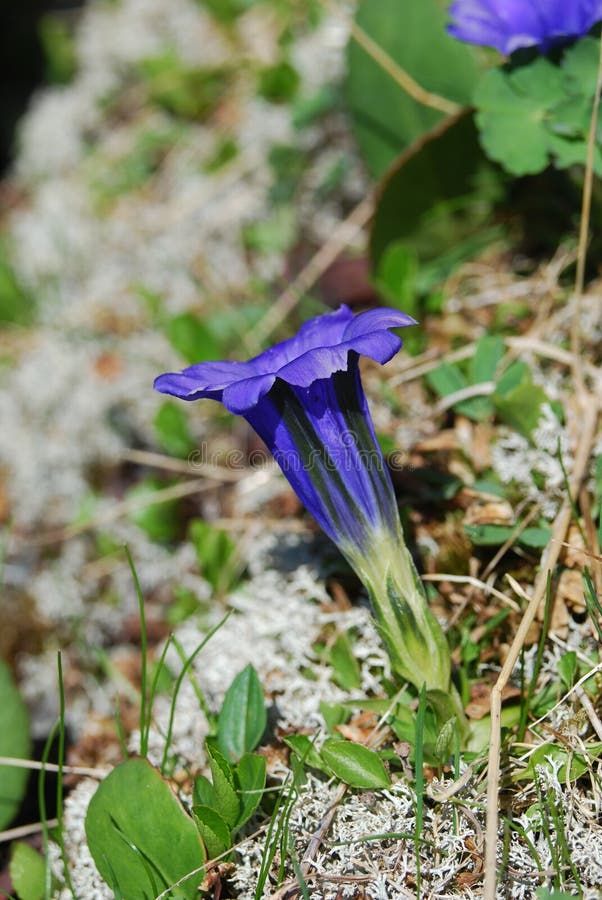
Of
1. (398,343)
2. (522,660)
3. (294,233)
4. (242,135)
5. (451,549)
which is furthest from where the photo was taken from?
(242,135)

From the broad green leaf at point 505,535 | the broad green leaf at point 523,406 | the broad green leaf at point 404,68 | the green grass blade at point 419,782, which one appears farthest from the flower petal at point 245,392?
the broad green leaf at point 404,68

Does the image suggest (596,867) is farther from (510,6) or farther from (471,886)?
A: (510,6)

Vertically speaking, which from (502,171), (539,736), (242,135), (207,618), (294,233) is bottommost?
(539,736)

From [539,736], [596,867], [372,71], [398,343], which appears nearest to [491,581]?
[539,736]

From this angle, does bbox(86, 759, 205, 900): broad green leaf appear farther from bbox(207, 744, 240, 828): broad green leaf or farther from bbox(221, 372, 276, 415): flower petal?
bbox(221, 372, 276, 415): flower petal

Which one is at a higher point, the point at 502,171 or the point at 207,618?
the point at 502,171

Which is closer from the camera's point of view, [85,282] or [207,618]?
[207,618]

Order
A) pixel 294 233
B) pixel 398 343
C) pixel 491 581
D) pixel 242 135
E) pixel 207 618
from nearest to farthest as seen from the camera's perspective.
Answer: pixel 398 343 → pixel 491 581 → pixel 207 618 → pixel 294 233 → pixel 242 135

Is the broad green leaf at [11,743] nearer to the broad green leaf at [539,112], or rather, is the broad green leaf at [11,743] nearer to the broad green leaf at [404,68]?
the broad green leaf at [539,112]
